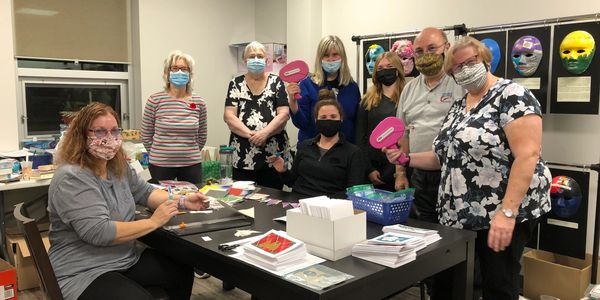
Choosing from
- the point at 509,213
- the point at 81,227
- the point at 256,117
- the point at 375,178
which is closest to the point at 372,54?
the point at 256,117

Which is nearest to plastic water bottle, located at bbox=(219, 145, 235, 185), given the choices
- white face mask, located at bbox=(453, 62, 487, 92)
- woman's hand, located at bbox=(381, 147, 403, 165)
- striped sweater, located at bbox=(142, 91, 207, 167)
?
striped sweater, located at bbox=(142, 91, 207, 167)

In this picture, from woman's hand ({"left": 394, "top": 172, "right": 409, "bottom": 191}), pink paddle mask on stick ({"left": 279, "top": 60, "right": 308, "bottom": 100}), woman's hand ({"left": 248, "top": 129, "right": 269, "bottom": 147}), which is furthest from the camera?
woman's hand ({"left": 248, "top": 129, "right": 269, "bottom": 147})

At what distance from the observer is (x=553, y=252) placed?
3.12 m

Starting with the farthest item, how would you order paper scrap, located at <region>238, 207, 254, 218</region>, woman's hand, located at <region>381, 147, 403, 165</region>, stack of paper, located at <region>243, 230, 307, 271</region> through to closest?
woman's hand, located at <region>381, 147, 403, 165</region> < paper scrap, located at <region>238, 207, 254, 218</region> < stack of paper, located at <region>243, 230, 307, 271</region>

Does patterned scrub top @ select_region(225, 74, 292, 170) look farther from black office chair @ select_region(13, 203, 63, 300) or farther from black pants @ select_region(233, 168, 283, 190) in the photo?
black office chair @ select_region(13, 203, 63, 300)

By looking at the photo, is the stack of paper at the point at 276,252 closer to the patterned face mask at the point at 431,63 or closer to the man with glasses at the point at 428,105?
the man with glasses at the point at 428,105

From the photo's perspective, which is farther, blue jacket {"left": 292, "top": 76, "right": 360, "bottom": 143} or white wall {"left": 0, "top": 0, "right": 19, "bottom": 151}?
white wall {"left": 0, "top": 0, "right": 19, "bottom": 151}

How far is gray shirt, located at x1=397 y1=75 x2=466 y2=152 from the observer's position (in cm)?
246

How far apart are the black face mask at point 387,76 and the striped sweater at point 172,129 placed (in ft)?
4.08

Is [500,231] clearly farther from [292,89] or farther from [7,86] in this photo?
[7,86]

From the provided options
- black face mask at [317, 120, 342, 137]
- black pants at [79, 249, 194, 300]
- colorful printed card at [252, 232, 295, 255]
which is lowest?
black pants at [79, 249, 194, 300]

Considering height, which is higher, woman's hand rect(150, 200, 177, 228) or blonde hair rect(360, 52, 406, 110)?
blonde hair rect(360, 52, 406, 110)

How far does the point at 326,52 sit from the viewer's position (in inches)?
124

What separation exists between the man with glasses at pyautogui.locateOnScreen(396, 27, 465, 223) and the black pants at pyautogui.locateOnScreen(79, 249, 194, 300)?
1.13 meters
